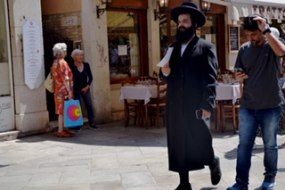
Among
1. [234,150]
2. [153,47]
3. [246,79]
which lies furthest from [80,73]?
[246,79]

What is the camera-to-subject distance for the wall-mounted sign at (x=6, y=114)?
9367 millimetres

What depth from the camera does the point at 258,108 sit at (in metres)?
4.93

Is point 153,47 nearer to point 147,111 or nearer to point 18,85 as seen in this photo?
point 147,111

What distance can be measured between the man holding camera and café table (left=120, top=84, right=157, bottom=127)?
188 inches

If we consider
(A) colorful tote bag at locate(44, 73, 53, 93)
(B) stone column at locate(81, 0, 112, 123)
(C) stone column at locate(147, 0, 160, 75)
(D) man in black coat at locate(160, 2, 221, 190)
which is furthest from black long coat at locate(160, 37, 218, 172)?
(C) stone column at locate(147, 0, 160, 75)

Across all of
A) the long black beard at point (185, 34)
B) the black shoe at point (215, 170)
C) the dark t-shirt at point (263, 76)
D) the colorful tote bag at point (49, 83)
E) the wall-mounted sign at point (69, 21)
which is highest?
the wall-mounted sign at point (69, 21)

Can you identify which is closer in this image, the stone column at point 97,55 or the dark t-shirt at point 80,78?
the dark t-shirt at point 80,78

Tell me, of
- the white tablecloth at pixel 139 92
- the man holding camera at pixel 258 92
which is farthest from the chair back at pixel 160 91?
the man holding camera at pixel 258 92

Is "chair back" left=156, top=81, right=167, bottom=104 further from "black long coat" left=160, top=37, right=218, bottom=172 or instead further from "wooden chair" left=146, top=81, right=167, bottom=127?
"black long coat" left=160, top=37, right=218, bottom=172

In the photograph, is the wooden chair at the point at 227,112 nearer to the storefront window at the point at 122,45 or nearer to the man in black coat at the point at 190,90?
the storefront window at the point at 122,45

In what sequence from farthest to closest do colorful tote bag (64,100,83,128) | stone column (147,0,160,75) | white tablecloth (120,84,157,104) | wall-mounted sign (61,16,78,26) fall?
1. stone column (147,0,160,75)
2. wall-mounted sign (61,16,78,26)
3. white tablecloth (120,84,157,104)
4. colorful tote bag (64,100,83,128)

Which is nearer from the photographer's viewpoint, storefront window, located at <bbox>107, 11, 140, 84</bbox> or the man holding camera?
the man holding camera

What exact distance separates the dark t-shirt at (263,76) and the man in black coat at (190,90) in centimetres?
37

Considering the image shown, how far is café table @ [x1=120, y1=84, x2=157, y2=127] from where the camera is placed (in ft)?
32.2
